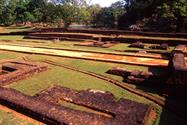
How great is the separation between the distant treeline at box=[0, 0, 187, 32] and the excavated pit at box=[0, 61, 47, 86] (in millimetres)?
16092

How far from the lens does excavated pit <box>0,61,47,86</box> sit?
7.01m

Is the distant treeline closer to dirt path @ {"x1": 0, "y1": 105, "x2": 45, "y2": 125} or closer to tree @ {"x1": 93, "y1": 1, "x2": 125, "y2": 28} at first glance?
tree @ {"x1": 93, "y1": 1, "x2": 125, "y2": 28}

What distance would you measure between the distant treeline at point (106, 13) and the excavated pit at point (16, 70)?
1609cm

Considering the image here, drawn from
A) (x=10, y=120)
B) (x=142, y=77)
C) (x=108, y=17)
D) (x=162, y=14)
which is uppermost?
(x=108, y=17)

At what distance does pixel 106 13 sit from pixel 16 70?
4413 cm

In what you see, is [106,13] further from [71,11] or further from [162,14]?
[162,14]

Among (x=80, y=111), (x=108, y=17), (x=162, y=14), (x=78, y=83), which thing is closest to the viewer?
(x=80, y=111)

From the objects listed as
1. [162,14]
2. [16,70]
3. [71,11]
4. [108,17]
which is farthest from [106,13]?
[16,70]

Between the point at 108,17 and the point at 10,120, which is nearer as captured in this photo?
the point at 10,120

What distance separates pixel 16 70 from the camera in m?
7.88

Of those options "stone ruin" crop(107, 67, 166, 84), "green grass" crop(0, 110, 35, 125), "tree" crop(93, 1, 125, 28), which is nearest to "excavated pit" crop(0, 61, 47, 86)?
"green grass" crop(0, 110, 35, 125)

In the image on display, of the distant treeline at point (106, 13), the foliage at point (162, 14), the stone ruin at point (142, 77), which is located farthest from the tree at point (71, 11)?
the stone ruin at point (142, 77)

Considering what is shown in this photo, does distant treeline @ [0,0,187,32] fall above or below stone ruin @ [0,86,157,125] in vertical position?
above

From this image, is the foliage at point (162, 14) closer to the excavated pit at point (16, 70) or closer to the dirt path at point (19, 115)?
the excavated pit at point (16, 70)
